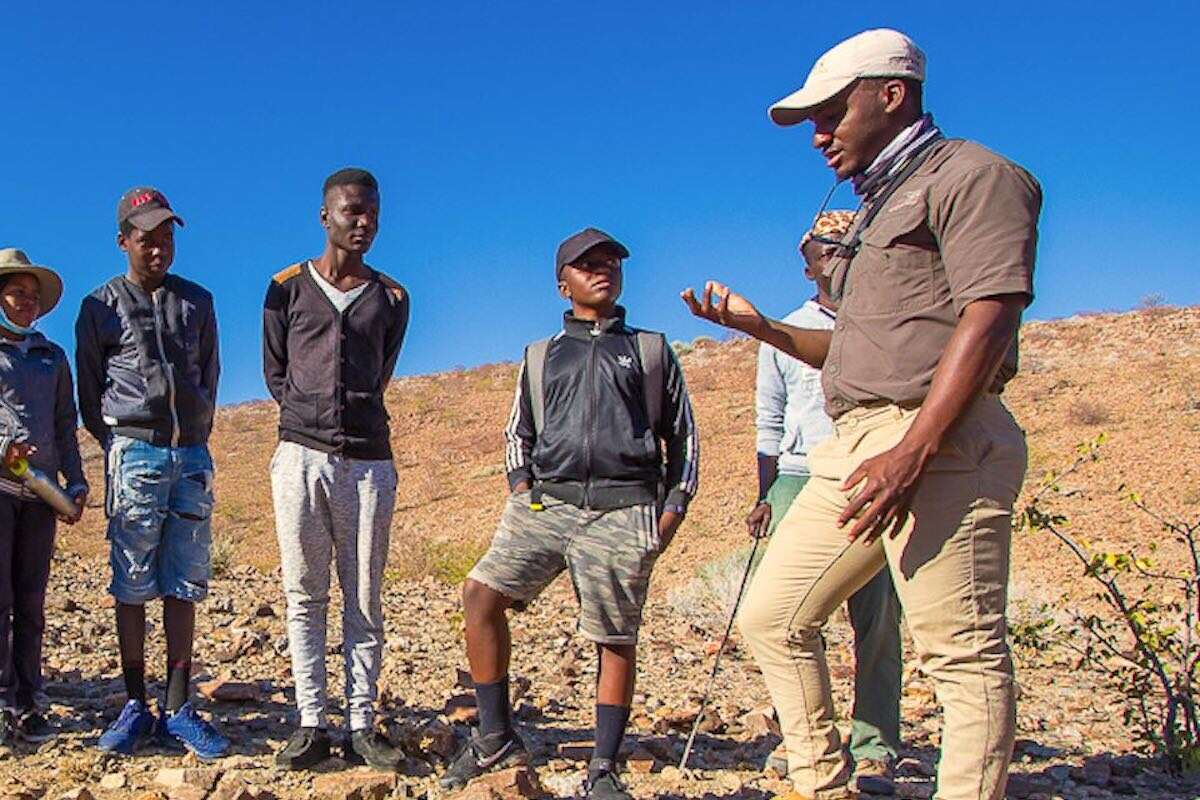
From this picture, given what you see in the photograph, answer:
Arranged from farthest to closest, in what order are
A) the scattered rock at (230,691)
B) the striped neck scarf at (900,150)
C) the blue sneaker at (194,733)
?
the scattered rock at (230,691), the blue sneaker at (194,733), the striped neck scarf at (900,150)

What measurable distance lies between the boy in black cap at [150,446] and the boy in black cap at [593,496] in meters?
1.20

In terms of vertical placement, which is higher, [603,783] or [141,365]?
[141,365]

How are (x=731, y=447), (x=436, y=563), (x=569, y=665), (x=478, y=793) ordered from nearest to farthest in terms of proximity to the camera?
(x=478, y=793)
(x=569, y=665)
(x=436, y=563)
(x=731, y=447)

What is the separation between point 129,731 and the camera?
4.39 meters

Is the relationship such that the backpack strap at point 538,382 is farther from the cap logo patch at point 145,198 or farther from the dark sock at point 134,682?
the dark sock at point 134,682

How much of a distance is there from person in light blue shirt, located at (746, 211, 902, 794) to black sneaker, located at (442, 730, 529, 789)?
1.03 meters

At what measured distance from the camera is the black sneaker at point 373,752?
4.18 m

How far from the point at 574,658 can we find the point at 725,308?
12.5ft

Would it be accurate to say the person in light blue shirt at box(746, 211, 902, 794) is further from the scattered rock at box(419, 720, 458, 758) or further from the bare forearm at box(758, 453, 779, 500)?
the scattered rock at box(419, 720, 458, 758)

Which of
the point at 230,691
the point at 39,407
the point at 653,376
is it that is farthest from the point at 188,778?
the point at 653,376

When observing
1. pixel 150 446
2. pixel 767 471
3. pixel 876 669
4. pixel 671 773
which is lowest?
pixel 671 773

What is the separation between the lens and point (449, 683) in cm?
592

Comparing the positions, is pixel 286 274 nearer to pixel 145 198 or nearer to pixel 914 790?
pixel 145 198

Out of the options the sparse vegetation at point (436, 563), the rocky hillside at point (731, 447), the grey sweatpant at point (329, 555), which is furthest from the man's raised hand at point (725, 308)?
the sparse vegetation at point (436, 563)
